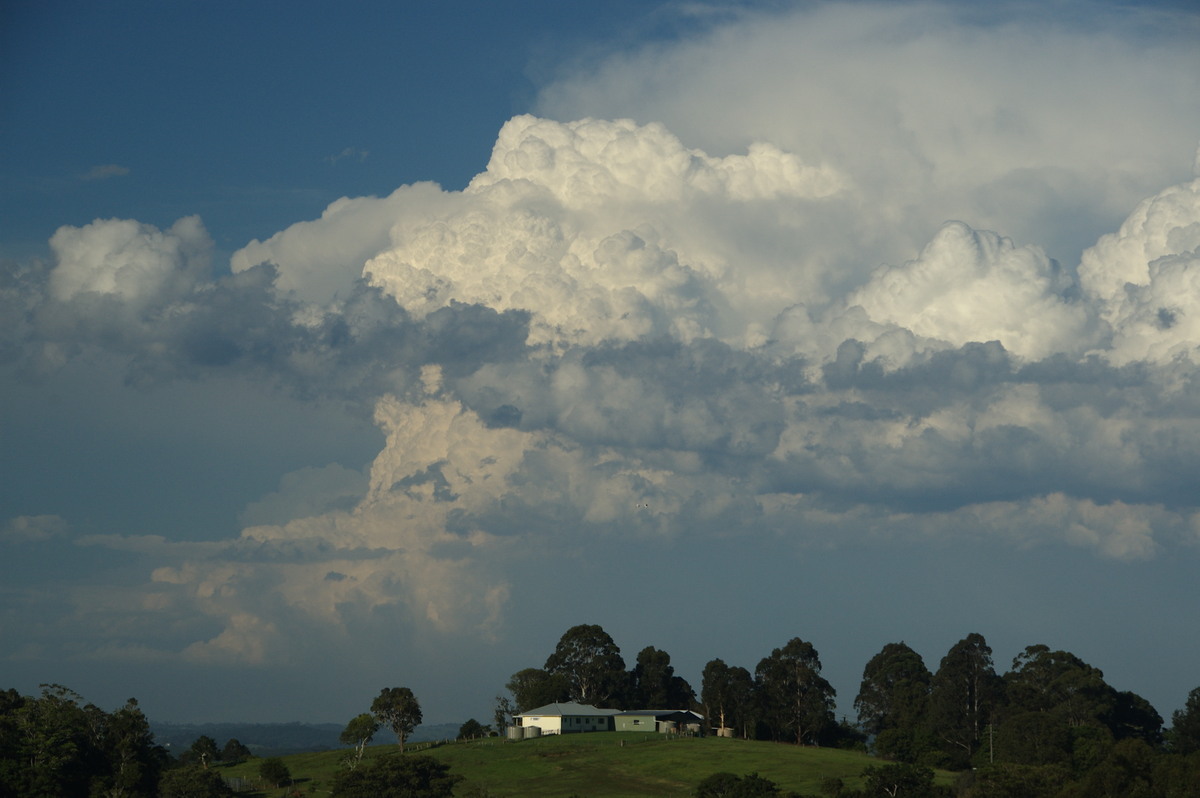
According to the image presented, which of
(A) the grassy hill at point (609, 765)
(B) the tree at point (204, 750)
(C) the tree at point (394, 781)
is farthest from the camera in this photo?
(B) the tree at point (204, 750)

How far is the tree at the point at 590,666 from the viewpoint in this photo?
17888 centimetres

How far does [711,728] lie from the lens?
6506 inches

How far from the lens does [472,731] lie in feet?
557

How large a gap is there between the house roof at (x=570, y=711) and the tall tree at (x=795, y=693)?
67.6 feet

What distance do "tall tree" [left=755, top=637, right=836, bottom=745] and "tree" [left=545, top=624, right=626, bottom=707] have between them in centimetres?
2250

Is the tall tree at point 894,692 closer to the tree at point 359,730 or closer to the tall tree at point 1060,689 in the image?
the tall tree at point 1060,689

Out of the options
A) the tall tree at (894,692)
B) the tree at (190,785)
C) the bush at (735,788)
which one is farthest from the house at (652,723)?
the tree at (190,785)

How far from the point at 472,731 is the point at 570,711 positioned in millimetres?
19989

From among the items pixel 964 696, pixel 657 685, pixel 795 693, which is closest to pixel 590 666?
pixel 657 685

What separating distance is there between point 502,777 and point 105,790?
1448 inches

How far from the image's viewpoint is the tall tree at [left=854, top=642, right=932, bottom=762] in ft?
519

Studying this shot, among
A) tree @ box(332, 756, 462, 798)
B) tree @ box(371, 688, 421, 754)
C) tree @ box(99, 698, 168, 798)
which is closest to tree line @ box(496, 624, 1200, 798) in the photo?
tree @ box(371, 688, 421, 754)

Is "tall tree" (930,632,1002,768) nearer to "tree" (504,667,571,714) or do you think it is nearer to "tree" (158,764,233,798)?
"tree" (504,667,571,714)

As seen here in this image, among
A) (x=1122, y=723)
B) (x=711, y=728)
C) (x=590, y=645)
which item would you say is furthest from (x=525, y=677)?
(x=1122, y=723)
